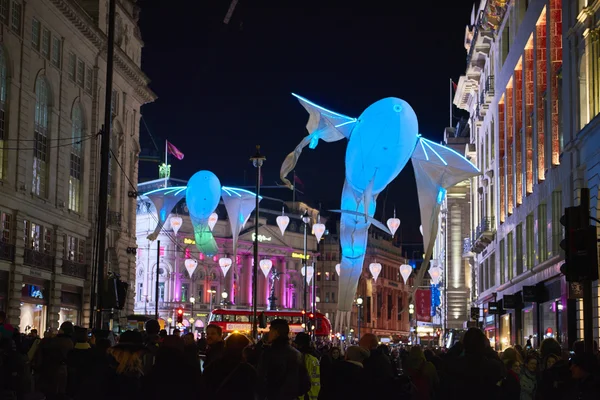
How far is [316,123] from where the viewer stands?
38375 millimetres

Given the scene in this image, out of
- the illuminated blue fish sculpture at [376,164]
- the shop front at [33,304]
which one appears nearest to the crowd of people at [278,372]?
the illuminated blue fish sculpture at [376,164]

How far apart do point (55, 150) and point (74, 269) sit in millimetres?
6595

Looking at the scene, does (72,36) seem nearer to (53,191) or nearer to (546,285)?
(53,191)

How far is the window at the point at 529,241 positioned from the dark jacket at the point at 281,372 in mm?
33263

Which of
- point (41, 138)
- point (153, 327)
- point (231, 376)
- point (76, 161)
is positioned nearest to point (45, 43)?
point (41, 138)

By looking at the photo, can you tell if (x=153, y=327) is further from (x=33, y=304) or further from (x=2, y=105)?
(x=33, y=304)

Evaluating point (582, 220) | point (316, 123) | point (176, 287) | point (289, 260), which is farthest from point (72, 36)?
point (289, 260)

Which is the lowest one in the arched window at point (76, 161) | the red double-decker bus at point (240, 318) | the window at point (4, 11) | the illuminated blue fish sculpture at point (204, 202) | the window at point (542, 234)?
the red double-decker bus at point (240, 318)

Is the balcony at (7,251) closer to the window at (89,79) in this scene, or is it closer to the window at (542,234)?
the window at (89,79)

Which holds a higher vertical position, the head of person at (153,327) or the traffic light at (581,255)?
the traffic light at (581,255)

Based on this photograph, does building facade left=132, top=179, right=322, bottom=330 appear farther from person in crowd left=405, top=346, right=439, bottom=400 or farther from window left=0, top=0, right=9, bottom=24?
person in crowd left=405, top=346, right=439, bottom=400

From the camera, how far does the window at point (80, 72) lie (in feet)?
166

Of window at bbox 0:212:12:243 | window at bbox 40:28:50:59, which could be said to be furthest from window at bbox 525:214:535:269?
window at bbox 40:28:50:59

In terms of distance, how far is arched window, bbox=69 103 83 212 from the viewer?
50.4 metres
